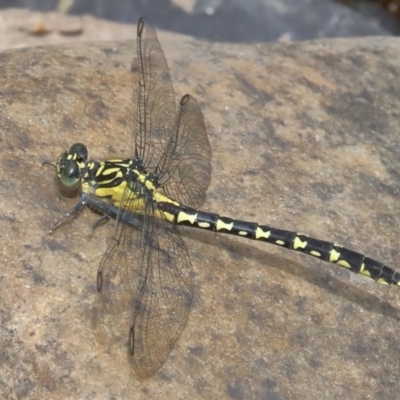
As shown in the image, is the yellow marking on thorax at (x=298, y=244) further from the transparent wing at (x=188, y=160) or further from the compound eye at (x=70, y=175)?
the compound eye at (x=70, y=175)

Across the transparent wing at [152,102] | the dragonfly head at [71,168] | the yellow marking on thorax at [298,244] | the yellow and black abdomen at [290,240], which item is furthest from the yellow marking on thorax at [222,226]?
the dragonfly head at [71,168]

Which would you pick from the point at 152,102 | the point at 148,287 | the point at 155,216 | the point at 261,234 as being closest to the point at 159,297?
the point at 148,287

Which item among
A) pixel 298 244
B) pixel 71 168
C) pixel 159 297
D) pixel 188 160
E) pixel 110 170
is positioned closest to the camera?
pixel 159 297

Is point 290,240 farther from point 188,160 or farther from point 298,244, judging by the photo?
point 188,160

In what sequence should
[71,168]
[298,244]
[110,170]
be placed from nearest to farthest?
[71,168] → [298,244] → [110,170]

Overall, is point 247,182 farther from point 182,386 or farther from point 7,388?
point 7,388

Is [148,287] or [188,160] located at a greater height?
[188,160]

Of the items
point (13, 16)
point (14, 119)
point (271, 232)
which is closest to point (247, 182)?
point (271, 232)

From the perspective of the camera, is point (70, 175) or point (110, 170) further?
point (110, 170)

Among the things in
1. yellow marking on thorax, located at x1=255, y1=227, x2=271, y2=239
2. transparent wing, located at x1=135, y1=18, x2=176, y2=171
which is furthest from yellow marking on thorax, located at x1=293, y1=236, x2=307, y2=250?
transparent wing, located at x1=135, y1=18, x2=176, y2=171
